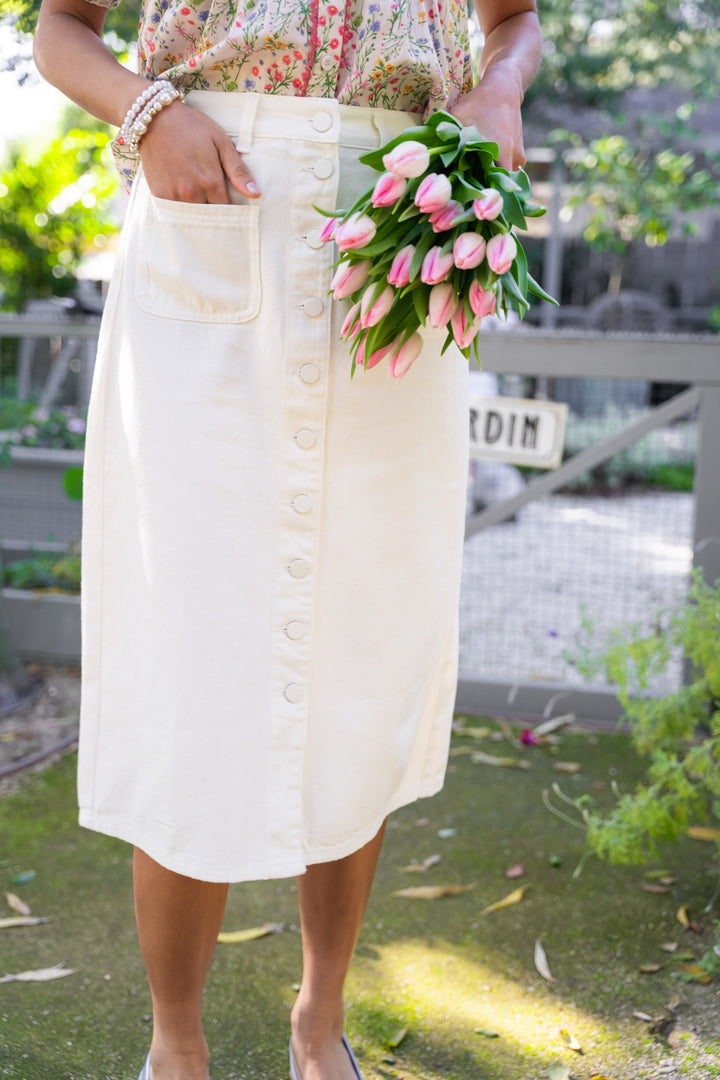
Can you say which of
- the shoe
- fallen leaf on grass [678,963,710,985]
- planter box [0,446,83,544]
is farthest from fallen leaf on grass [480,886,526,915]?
planter box [0,446,83,544]

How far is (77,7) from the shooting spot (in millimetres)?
1314

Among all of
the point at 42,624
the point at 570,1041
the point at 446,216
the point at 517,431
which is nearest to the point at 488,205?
the point at 446,216

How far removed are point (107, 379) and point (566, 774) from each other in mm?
1915

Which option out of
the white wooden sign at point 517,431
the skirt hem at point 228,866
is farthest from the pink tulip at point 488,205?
the white wooden sign at point 517,431

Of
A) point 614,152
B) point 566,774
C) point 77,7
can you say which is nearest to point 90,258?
point 614,152

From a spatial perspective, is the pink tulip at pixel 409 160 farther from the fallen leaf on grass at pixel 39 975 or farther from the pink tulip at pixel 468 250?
the fallen leaf on grass at pixel 39 975

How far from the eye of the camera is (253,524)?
1203mm

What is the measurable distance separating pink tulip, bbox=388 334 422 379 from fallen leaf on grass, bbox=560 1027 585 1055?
3.95 ft

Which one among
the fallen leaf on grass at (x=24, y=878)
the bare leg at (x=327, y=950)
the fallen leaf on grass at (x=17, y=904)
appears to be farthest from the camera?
the fallen leaf on grass at (x=24, y=878)

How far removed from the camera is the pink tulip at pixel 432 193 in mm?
966

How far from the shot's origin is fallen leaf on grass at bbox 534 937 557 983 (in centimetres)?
185

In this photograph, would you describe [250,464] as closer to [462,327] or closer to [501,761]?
[462,327]

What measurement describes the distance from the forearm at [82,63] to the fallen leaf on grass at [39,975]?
4.80ft

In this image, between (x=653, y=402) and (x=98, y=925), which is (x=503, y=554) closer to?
(x=653, y=402)
